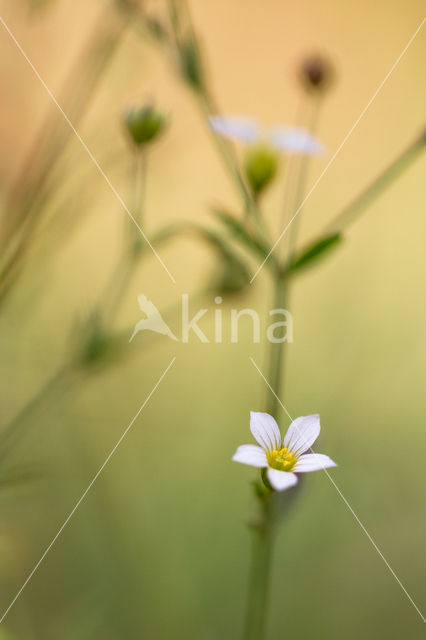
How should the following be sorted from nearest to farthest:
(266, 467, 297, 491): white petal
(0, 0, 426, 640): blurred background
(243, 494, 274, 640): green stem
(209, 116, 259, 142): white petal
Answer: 1. (266, 467, 297, 491): white petal
2. (243, 494, 274, 640): green stem
3. (209, 116, 259, 142): white petal
4. (0, 0, 426, 640): blurred background

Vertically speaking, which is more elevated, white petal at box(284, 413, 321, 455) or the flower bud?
the flower bud

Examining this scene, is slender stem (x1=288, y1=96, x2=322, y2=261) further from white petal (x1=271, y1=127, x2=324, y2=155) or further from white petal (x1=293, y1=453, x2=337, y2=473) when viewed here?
white petal (x1=293, y1=453, x2=337, y2=473)

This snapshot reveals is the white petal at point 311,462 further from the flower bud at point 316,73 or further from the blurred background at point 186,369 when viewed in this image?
the flower bud at point 316,73

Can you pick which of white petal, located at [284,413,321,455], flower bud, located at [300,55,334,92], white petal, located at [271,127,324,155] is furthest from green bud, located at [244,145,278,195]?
white petal, located at [284,413,321,455]

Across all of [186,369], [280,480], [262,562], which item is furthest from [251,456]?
[186,369]

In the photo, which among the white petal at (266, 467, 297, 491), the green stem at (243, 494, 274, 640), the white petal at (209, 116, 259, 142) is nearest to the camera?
the white petal at (266, 467, 297, 491)

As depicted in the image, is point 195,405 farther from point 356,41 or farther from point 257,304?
point 356,41

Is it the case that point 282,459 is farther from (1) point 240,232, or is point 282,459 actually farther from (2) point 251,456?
(1) point 240,232

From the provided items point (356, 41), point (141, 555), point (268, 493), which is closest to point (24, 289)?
point (141, 555)
